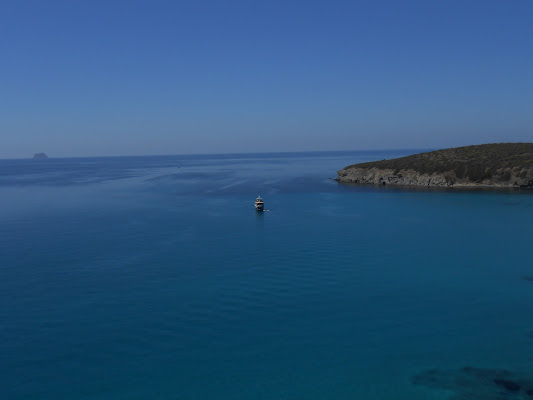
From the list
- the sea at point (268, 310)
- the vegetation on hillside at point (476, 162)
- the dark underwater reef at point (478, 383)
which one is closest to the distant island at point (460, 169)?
the vegetation on hillside at point (476, 162)

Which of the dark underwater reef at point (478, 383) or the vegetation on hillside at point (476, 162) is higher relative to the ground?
the vegetation on hillside at point (476, 162)

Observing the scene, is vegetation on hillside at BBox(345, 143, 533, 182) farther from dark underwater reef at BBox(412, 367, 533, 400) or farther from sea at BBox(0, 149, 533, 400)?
dark underwater reef at BBox(412, 367, 533, 400)

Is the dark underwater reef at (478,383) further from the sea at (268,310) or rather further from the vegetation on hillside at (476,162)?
the vegetation on hillside at (476,162)

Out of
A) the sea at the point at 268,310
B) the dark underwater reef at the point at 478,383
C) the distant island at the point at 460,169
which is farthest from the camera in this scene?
the distant island at the point at 460,169

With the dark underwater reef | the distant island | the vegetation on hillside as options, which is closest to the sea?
the dark underwater reef

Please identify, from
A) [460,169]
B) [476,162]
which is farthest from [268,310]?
[476,162]

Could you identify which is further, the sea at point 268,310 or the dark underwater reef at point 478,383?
the sea at point 268,310

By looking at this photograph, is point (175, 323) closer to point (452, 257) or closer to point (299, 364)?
point (299, 364)
